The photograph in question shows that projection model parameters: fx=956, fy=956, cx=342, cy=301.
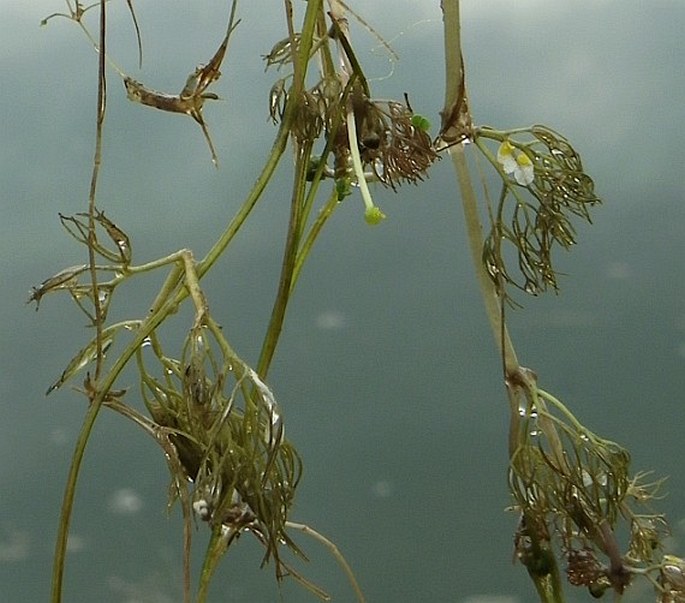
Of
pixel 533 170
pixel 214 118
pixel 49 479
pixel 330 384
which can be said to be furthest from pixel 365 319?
pixel 533 170

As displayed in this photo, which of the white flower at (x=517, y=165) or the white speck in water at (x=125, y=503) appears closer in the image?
the white flower at (x=517, y=165)

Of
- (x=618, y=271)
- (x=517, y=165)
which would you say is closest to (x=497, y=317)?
(x=517, y=165)

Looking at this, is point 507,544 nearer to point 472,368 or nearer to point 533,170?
point 472,368

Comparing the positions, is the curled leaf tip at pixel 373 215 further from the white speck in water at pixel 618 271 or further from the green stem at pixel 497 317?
the white speck in water at pixel 618 271

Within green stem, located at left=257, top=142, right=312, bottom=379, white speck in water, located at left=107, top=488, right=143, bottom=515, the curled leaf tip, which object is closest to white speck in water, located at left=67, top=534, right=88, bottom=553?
white speck in water, located at left=107, top=488, right=143, bottom=515

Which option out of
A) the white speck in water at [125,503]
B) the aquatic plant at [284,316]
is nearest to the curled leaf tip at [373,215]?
the aquatic plant at [284,316]

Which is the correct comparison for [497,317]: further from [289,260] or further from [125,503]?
[125,503]
